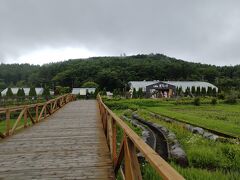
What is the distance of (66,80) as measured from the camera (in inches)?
4424

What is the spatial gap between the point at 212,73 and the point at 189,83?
118ft

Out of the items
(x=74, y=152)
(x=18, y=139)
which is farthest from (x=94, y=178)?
(x=18, y=139)

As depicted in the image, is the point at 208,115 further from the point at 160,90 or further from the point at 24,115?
the point at 160,90

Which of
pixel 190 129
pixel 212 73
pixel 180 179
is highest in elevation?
pixel 212 73

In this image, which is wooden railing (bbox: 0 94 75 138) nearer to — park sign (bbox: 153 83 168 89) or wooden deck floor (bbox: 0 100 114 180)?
wooden deck floor (bbox: 0 100 114 180)

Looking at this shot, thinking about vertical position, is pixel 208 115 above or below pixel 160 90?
below

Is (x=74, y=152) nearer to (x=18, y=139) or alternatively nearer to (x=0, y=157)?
(x=0, y=157)

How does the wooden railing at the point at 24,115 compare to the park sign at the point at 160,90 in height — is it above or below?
below

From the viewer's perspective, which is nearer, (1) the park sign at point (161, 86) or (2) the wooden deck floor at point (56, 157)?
(2) the wooden deck floor at point (56, 157)

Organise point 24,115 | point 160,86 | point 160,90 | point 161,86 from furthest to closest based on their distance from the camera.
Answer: point 160,90
point 161,86
point 160,86
point 24,115

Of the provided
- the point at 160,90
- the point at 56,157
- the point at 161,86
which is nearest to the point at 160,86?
the point at 161,86

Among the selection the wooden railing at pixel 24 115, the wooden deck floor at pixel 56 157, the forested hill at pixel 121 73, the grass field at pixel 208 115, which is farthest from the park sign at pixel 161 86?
the wooden deck floor at pixel 56 157

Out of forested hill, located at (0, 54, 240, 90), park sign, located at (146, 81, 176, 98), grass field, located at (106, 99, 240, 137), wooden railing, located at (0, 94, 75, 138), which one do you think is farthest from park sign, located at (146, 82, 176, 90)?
wooden railing, located at (0, 94, 75, 138)

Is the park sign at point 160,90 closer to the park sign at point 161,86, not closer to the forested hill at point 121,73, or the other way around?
the park sign at point 161,86
